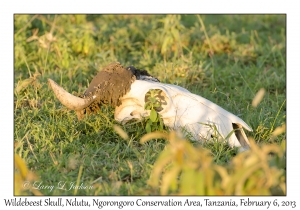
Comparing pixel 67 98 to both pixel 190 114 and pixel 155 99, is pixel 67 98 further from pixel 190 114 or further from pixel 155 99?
pixel 190 114

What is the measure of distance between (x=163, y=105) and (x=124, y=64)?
163 cm

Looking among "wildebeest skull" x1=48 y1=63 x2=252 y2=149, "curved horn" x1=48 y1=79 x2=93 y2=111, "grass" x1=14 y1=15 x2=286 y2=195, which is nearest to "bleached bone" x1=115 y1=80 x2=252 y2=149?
"wildebeest skull" x1=48 y1=63 x2=252 y2=149

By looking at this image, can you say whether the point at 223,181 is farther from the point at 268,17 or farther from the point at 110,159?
the point at 268,17

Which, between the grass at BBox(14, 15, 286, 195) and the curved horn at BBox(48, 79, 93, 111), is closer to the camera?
the grass at BBox(14, 15, 286, 195)

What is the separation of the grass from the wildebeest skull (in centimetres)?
11

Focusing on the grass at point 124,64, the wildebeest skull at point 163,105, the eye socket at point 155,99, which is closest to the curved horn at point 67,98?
the wildebeest skull at point 163,105

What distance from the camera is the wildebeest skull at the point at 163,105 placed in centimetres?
392

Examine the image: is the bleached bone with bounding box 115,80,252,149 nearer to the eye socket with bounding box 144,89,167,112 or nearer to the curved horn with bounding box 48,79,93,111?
the eye socket with bounding box 144,89,167,112

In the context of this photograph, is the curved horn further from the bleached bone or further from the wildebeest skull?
the bleached bone

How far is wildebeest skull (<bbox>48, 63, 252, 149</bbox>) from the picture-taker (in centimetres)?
392

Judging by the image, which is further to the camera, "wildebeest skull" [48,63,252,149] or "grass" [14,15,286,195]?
"wildebeest skull" [48,63,252,149]

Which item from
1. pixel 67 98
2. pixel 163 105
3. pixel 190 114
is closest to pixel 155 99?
pixel 163 105

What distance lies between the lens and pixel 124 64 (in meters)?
5.54

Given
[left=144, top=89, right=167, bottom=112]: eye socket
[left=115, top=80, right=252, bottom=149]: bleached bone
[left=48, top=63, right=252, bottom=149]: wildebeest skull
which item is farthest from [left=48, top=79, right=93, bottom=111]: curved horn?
[left=144, top=89, right=167, bottom=112]: eye socket
